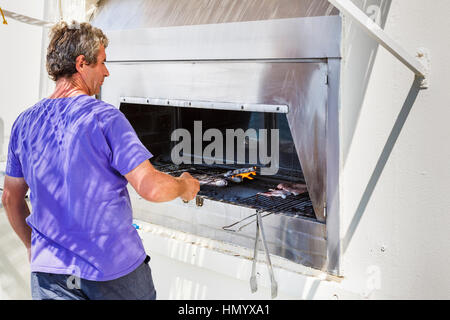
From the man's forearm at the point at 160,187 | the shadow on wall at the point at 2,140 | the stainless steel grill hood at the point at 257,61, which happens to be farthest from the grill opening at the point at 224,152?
the shadow on wall at the point at 2,140

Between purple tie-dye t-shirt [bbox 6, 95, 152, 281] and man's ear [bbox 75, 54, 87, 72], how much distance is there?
0.34 ft

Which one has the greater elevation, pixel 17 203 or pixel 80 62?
pixel 80 62

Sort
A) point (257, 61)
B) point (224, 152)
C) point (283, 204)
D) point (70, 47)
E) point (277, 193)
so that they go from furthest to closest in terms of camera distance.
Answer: point (224, 152) → point (277, 193) → point (283, 204) → point (257, 61) → point (70, 47)

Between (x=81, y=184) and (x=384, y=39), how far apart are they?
2.97 feet

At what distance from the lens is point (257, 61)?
5.13ft

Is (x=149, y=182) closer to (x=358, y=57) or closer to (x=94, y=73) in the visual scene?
(x=94, y=73)

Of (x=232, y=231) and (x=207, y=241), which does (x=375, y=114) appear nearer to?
(x=232, y=231)

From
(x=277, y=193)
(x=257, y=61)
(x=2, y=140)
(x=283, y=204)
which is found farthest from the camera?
(x=2, y=140)

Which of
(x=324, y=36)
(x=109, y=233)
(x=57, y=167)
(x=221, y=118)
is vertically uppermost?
(x=324, y=36)

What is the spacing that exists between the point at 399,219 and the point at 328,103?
45 centimetres

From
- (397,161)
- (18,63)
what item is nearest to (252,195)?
(397,161)

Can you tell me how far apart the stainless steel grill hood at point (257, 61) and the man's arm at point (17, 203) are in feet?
2.50
